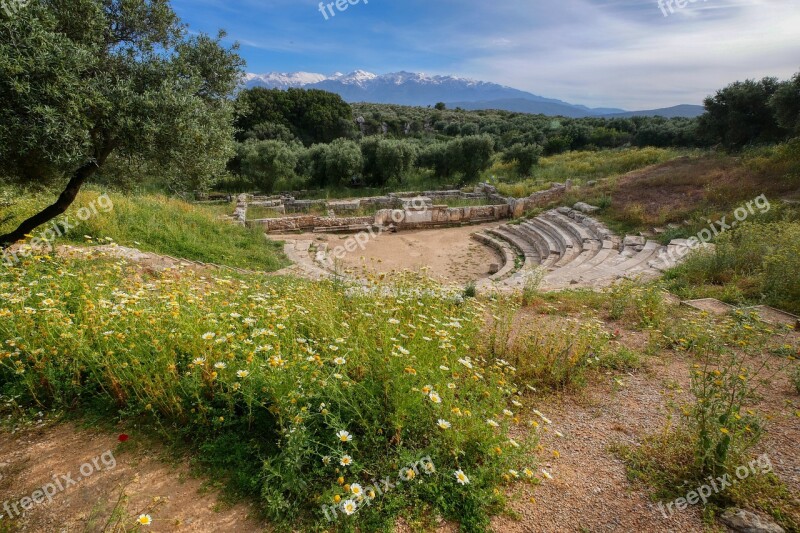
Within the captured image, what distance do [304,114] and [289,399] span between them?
137 ft

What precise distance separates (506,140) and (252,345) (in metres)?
40.5

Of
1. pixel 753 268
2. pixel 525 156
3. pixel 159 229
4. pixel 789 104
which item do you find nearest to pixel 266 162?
pixel 159 229

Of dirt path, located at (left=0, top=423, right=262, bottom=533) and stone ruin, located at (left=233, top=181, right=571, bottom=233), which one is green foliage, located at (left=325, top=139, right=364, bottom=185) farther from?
dirt path, located at (left=0, top=423, right=262, bottom=533)

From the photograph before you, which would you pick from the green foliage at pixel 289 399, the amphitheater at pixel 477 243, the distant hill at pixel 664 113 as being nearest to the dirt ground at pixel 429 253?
the amphitheater at pixel 477 243

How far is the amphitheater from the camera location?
34.5ft

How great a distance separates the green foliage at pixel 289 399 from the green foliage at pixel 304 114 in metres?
36.3

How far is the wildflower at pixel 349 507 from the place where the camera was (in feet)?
7.48

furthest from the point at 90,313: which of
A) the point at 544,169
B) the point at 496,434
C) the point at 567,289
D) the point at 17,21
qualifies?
the point at 544,169

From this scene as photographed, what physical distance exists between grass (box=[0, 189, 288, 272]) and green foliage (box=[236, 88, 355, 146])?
2652 centimetres

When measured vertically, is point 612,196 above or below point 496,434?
above

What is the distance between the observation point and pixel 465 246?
16.0 metres

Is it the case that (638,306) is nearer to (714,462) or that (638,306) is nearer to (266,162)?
(714,462)

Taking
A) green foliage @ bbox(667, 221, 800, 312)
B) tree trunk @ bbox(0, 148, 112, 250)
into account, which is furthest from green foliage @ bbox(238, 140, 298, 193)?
green foliage @ bbox(667, 221, 800, 312)

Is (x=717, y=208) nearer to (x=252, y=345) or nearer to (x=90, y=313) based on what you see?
(x=252, y=345)
